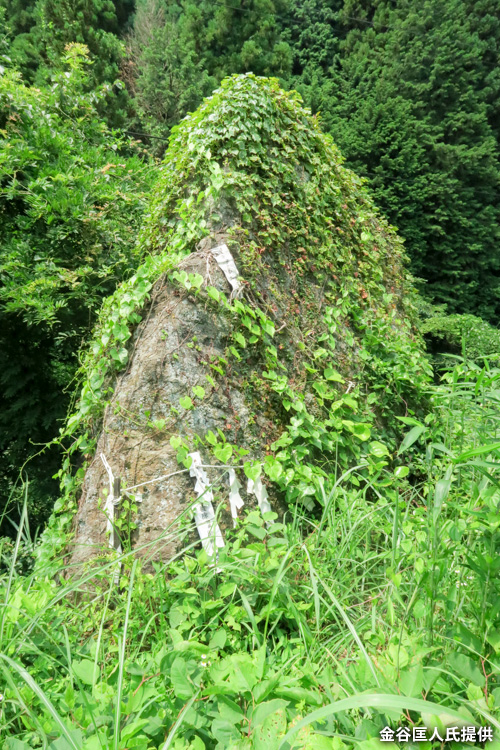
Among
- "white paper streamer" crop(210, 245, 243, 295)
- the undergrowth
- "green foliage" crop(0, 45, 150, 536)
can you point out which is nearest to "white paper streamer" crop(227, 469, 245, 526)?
the undergrowth

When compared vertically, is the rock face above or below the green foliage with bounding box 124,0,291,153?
below

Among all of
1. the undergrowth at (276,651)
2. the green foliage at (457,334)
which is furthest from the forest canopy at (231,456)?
the green foliage at (457,334)

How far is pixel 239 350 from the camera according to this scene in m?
2.36

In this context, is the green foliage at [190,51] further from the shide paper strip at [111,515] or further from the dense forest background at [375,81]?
the shide paper strip at [111,515]

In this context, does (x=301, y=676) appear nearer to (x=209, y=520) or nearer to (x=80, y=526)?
(x=209, y=520)

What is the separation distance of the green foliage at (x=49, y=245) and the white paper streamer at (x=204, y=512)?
142cm

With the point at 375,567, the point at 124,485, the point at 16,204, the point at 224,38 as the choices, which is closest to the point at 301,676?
the point at 375,567

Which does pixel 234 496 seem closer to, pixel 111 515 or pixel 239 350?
pixel 111 515

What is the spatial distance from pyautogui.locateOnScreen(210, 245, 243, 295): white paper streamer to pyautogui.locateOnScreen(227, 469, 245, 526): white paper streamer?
3.10 feet

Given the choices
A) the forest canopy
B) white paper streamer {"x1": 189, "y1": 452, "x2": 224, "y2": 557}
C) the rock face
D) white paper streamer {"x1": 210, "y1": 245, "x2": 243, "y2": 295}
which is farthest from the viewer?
white paper streamer {"x1": 210, "y1": 245, "x2": 243, "y2": 295}

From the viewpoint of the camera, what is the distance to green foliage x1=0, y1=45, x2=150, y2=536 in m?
3.09

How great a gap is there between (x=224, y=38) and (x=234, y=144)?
479 inches

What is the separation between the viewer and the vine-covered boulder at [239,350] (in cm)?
204

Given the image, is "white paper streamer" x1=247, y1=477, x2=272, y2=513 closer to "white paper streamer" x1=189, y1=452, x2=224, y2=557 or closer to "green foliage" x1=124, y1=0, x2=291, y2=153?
"white paper streamer" x1=189, y1=452, x2=224, y2=557
